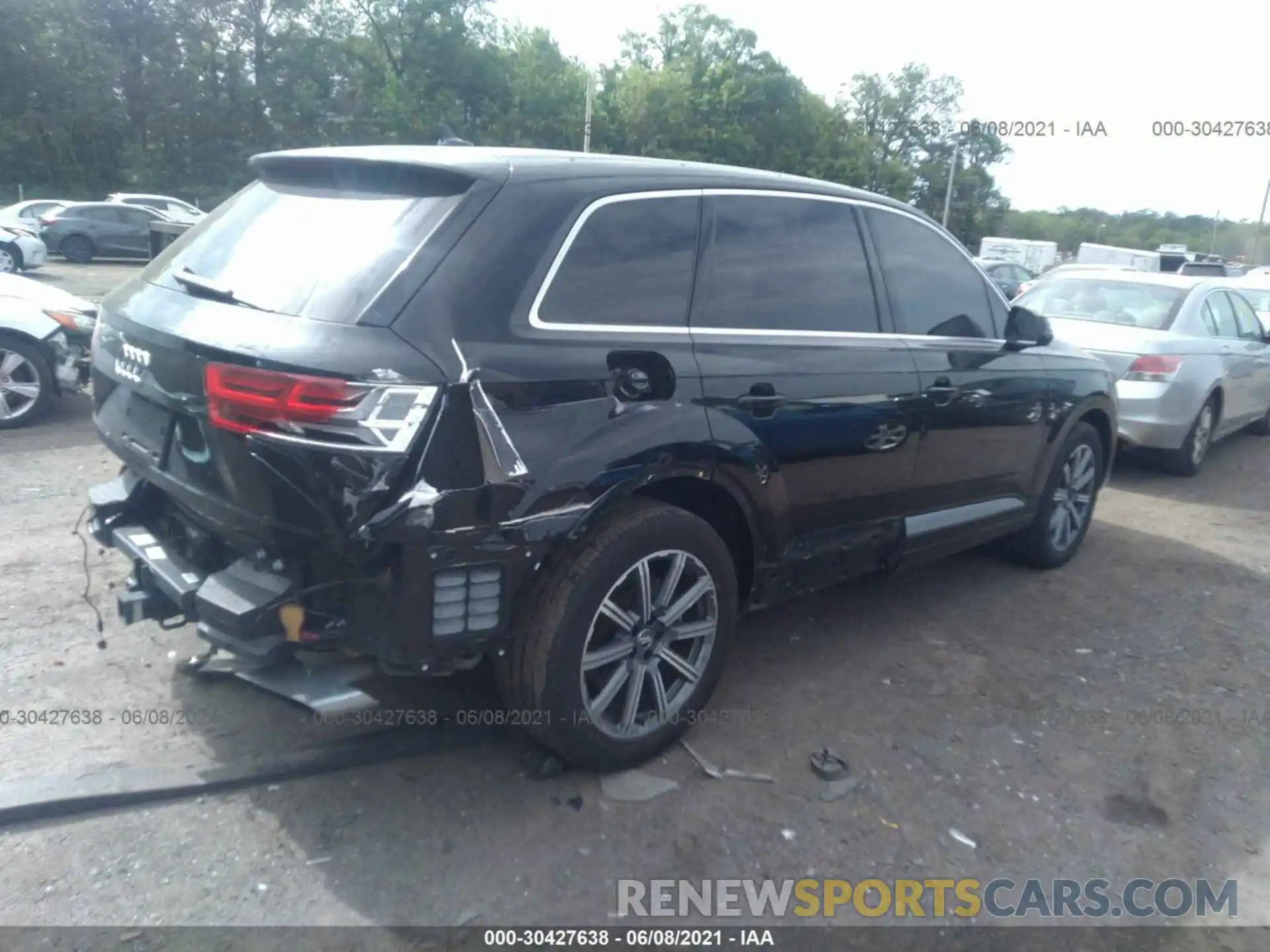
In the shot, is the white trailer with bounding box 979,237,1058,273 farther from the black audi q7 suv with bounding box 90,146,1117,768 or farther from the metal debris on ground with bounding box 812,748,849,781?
the metal debris on ground with bounding box 812,748,849,781

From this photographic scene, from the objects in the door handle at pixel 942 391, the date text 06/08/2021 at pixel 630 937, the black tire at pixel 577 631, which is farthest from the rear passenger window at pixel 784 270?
the date text 06/08/2021 at pixel 630 937

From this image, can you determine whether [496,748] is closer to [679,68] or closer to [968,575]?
[968,575]

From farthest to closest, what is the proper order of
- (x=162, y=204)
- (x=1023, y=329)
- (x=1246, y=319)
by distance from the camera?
1. (x=162, y=204)
2. (x=1246, y=319)
3. (x=1023, y=329)

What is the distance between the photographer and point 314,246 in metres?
3.16

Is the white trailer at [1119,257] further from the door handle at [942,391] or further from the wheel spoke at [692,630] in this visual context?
the wheel spoke at [692,630]

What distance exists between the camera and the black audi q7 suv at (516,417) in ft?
9.30

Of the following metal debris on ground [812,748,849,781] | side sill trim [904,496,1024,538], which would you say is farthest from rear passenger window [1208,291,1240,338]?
metal debris on ground [812,748,849,781]

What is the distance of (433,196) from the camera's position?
3.11m

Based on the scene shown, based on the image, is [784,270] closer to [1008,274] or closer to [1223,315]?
[1223,315]

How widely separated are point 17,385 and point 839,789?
6.54 meters

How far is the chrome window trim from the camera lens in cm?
316

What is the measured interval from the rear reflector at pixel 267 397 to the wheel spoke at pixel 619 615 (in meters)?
1.06

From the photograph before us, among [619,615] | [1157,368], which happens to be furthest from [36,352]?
[1157,368]

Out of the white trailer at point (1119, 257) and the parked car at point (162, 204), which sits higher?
the white trailer at point (1119, 257)
